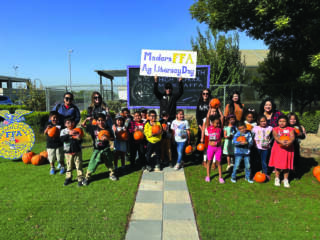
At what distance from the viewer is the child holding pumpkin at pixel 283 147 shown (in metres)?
4.63

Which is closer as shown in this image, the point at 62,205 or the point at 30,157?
the point at 62,205

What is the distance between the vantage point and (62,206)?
385 centimetres

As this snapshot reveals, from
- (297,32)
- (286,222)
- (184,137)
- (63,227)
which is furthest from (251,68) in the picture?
(63,227)

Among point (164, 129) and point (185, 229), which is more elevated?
point (164, 129)

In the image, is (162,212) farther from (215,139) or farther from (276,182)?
(276,182)

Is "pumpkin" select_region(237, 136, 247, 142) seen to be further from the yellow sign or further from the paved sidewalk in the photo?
the yellow sign

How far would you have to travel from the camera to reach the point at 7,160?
6703 mm


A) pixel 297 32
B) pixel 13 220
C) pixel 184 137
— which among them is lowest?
pixel 13 220

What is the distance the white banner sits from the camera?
7266mm

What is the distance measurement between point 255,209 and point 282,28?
6328mm

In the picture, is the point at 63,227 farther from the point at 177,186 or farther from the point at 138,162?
the point at 138,162

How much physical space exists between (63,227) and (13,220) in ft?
2.91

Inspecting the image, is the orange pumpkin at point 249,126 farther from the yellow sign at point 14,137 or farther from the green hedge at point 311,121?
the green hedge at point 311,121

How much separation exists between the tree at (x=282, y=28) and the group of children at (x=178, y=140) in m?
4.37
